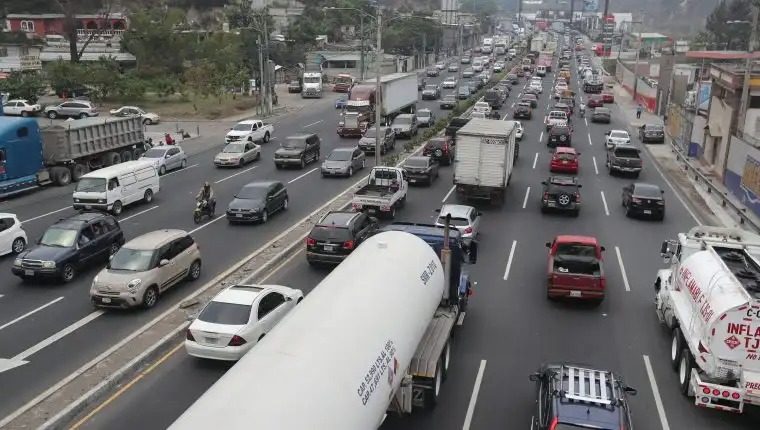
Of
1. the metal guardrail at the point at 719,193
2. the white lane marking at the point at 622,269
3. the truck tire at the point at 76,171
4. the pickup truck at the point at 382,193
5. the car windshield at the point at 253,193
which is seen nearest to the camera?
the white lane marking at the point at 622,269

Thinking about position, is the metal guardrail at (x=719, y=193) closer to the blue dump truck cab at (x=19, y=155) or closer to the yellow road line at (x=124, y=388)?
the yellow road line at (x=124, y=388)

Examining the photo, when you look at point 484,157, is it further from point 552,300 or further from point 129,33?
point 129,33

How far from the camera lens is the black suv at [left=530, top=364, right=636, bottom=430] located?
10.1 m

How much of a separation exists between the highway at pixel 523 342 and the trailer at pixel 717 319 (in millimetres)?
727

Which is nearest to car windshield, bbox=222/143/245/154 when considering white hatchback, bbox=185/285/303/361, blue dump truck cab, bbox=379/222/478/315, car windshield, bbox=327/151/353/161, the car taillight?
car windshield, bbox=327/151/353/161

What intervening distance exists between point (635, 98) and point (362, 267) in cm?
8015

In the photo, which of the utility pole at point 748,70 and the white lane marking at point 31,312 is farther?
the utility pole at point 748,70

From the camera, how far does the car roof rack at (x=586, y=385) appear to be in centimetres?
1065

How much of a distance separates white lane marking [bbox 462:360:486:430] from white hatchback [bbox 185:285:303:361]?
163 inches

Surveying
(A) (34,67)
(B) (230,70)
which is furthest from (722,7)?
(A) (34,67)

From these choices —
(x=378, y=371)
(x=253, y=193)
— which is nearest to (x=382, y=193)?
(x=253, y=193)

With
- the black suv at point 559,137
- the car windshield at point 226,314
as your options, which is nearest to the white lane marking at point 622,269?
the car windshield at point 226,314

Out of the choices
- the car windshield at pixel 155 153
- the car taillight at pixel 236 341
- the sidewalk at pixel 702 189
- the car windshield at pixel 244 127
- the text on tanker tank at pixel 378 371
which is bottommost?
the sidewalk at pixel 702 189

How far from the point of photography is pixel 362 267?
1178cm
